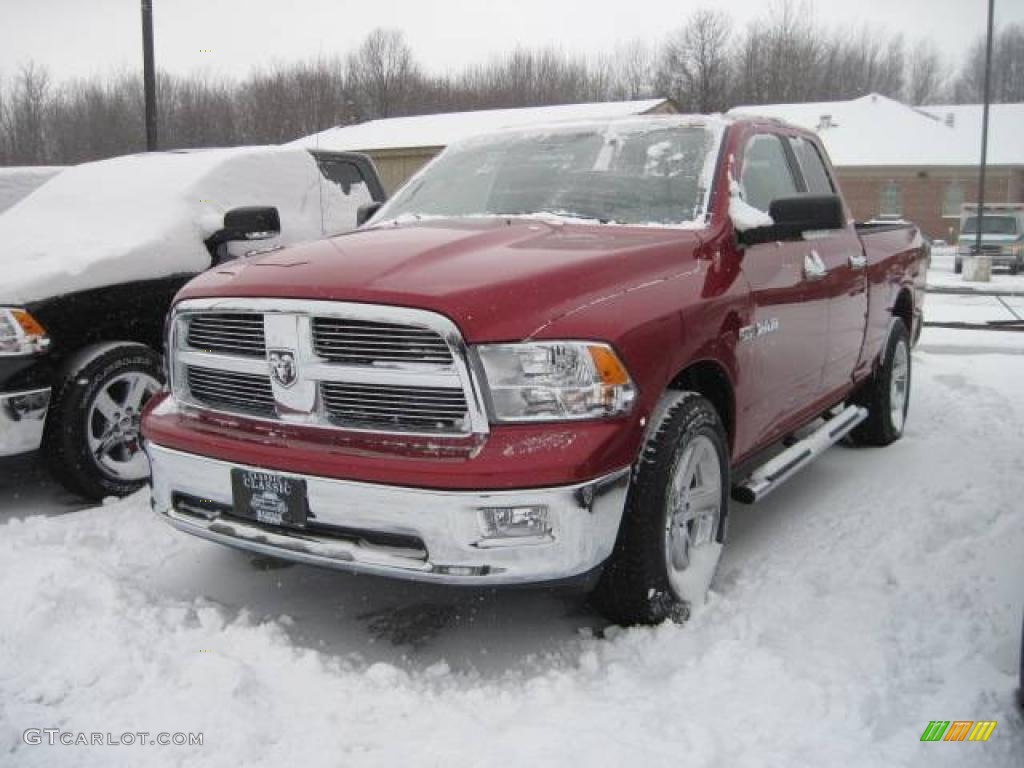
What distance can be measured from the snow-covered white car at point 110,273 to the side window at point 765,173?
206 cm

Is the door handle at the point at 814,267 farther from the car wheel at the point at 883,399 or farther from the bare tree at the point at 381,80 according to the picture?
the bare tree at the point at 381,80

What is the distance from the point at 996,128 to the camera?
43.2m

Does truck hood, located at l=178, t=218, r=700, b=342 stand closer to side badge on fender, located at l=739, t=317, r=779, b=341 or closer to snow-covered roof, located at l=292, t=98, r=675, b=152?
side badge on fender, located at l=739, t=317, r=779, b=341

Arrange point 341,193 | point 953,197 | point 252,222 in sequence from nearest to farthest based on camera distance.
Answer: point 252,222, point 341,193, point 953,197

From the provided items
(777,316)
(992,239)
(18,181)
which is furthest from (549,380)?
(992,239)

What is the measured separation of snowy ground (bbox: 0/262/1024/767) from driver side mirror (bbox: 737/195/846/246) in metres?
1.36

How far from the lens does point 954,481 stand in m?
5.02

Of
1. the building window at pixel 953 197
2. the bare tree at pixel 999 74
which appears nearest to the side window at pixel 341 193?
the building window at pixel 953 197

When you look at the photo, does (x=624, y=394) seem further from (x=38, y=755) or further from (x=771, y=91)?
(x=771, y=91)

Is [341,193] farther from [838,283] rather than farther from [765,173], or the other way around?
[838,283]

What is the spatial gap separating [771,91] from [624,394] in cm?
6759

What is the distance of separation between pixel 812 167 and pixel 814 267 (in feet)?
3.50

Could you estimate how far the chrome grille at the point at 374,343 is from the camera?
2896mm

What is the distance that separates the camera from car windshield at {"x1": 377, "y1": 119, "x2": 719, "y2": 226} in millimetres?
3973
